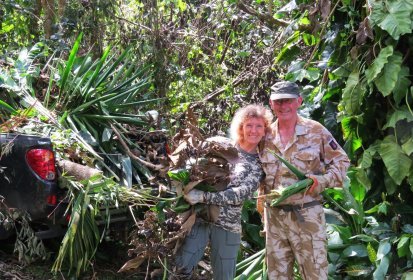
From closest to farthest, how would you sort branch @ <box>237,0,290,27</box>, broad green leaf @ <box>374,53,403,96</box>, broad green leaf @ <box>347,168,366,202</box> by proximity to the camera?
1. broad green leaf @ <box>374,53,403,96</box>
2. broad green leaf @ <box>347,168,366,202</box>
3. branch @ <box>237,0,290,27</box>

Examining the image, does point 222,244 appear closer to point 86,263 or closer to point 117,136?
point 86,263

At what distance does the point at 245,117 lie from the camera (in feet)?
13.9

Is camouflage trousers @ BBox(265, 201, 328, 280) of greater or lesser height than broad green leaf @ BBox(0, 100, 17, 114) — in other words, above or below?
below

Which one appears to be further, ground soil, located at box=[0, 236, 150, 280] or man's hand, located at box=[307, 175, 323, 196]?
ground soil, located at box=[0, 236, 150, 280]

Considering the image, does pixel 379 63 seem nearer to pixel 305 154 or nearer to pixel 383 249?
pixel 305 154

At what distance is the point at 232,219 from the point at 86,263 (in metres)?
1.48

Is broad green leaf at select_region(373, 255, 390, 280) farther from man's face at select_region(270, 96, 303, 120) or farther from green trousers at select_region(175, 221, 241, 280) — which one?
man's face at select_region(270, 96, 303, 120)

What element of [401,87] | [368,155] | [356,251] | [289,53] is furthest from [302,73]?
[356,251]

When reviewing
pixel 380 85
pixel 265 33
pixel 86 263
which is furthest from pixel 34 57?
pixel 380 85

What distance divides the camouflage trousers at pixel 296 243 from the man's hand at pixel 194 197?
56 cm

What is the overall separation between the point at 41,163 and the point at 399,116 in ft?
8.94

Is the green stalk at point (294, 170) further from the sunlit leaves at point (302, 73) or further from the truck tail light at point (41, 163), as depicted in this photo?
the sunlit leaves at point (302, 73)

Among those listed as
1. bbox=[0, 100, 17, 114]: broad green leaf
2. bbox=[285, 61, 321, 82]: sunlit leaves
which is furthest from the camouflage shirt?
bbox=[0, 100, 17, 114]: broad green leaf

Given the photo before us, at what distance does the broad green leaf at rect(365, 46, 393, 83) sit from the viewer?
15.4ft
